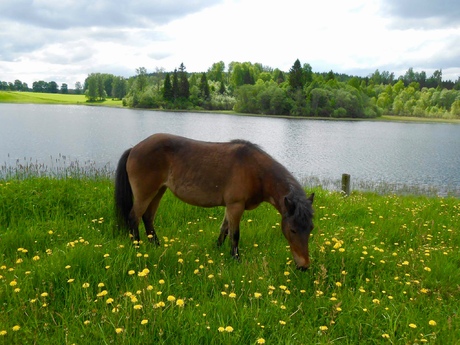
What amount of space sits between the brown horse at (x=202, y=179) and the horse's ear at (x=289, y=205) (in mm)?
165

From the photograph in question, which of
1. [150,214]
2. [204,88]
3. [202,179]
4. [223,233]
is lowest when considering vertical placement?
[223,233]

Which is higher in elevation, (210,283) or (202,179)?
(202,179)

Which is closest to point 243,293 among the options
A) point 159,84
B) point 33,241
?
point 33,241

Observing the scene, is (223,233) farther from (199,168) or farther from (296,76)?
(296,76)

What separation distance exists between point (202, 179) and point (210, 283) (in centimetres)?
178

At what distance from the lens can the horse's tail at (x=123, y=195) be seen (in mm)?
5856

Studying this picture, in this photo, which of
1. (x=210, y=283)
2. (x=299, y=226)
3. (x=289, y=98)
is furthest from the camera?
(x=289, y=98)

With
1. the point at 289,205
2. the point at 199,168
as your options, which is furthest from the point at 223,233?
the point at 289,205

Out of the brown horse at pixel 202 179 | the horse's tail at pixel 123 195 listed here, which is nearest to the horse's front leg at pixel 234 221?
the brown horse at pixel 202 179

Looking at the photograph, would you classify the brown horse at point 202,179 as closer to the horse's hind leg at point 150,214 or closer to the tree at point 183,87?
the horse's hind leg at point 150,214

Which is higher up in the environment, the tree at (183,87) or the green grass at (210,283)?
the tree at (183,87)

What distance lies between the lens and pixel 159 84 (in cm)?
11169

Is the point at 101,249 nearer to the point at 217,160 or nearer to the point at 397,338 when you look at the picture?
the point at 217,160

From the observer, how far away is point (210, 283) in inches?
162
